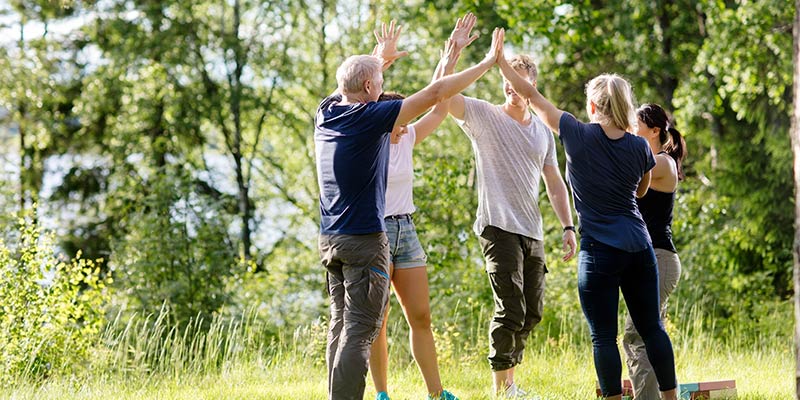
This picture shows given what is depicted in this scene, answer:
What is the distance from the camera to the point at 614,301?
3629 mm

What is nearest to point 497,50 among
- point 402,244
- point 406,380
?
point 402,244

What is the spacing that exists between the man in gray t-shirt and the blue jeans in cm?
64

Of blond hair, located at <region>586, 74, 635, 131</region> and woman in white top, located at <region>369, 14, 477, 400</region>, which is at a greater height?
blond hair, located at <region>586, 74, 635, 131</region>

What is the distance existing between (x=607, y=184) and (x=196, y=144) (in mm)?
14422

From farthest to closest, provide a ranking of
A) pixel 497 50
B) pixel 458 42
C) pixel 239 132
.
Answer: pixel 239 132 < pixel 458 42 < pixel 497 50

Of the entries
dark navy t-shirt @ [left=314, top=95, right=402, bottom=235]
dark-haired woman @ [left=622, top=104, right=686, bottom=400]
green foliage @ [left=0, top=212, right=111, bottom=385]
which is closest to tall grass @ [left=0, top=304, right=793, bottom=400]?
green foliage @ [left=0, top=212, right=111, bottom=385]

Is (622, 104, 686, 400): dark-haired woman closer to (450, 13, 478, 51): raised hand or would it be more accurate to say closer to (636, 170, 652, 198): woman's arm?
(636, 170, 652, 198): woman's arm

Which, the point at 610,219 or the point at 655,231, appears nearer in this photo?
the point at 610,219

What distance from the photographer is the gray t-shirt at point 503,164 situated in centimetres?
431

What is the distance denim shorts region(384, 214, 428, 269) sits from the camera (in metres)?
4.07

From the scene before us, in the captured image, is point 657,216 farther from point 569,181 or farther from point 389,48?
point 389,48

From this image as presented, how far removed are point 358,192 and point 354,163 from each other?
0.11m

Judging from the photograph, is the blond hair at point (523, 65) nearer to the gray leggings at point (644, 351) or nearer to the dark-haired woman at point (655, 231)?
the dark-haired woman at point (655, 231)

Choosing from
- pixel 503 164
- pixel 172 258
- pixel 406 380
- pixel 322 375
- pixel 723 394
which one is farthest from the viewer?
pixel 172 258
